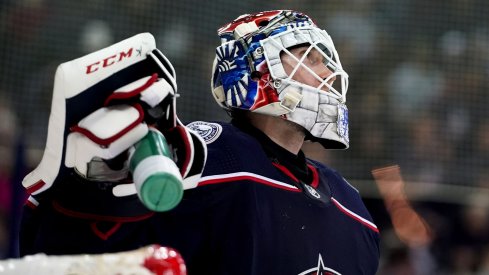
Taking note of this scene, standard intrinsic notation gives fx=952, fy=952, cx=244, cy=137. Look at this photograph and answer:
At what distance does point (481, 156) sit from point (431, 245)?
498mm

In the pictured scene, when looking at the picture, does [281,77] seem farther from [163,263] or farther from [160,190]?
[163,263]

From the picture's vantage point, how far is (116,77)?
140 centimetres

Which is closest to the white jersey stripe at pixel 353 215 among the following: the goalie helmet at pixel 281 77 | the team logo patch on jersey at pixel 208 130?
the goalie helmet at pixel 281 77

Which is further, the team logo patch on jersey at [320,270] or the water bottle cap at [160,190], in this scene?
the team logo patch on jersey at [320,270]

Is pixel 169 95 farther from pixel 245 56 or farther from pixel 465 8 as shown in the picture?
pixel 465 8

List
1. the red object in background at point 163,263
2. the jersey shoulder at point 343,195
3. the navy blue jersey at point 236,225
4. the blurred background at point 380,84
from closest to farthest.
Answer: the red object in background at point 163,263
the navy blue jersey at point 236,225
the jersey shoulder at point 343,195
the blurred background at point 380,84

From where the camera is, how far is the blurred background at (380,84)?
12.8ft

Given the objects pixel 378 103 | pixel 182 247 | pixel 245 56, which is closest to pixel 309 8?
pixel 378 103

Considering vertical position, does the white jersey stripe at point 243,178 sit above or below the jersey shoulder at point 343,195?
above

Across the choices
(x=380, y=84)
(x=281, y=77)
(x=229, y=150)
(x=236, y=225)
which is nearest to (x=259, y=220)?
(x=236, y=225)

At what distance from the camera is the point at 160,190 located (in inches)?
48.0

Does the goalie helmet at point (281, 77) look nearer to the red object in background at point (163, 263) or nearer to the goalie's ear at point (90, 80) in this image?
the goalie's ear at point (90, 80)

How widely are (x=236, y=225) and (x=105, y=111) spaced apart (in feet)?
1.81

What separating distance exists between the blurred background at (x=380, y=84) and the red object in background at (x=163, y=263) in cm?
250
